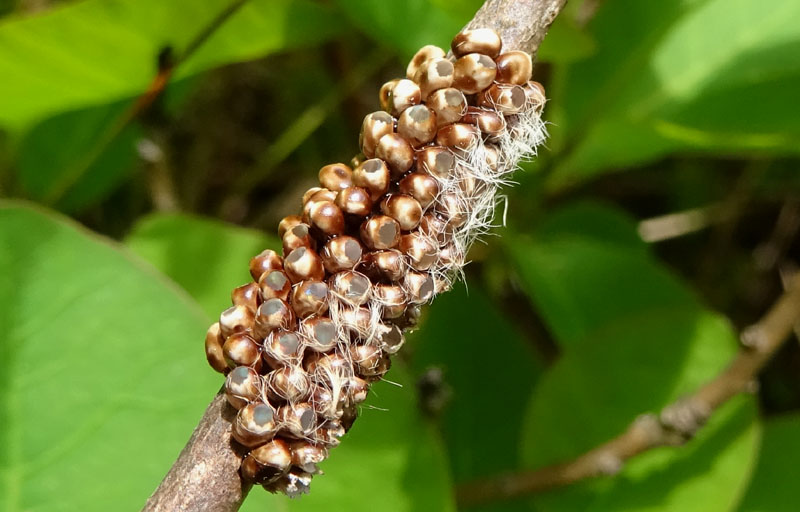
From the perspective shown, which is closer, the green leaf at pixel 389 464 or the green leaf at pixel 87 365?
the green leaf at pixel 87 365

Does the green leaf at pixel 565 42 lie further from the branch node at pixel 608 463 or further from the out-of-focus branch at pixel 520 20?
the branch node at pixel 608 463

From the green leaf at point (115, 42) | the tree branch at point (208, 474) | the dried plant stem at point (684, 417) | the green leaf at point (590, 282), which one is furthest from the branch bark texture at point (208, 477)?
the green leaf at point (590, 282)

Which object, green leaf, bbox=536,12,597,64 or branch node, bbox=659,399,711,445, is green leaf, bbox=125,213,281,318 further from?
branch node, bbox=659,399,711,445

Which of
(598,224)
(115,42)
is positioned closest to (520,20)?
(115,42)

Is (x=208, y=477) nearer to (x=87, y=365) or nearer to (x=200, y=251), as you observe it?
(x=87, y=365)

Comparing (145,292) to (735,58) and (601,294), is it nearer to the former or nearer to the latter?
(601,294)

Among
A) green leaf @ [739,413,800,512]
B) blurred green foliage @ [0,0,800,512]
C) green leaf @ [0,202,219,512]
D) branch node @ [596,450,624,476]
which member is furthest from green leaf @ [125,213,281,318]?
green leaf @ [739,413,800,512]
